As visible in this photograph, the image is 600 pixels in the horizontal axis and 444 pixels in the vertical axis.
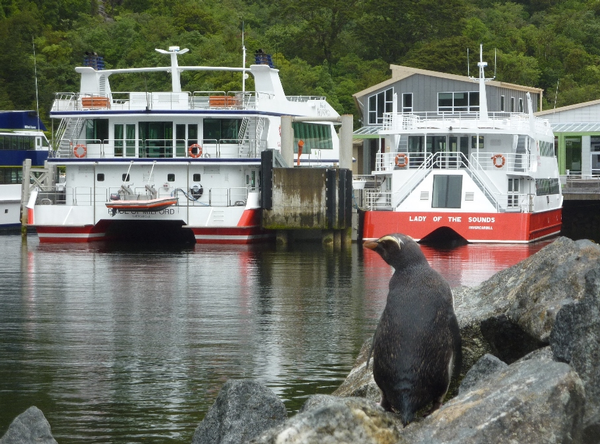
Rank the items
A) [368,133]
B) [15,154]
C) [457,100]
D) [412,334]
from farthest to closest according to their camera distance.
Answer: [457,100] → [368,133] → [15,154] → [412,334]

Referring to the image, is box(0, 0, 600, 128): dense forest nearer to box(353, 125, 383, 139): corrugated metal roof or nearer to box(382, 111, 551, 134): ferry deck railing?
box(353, 125, 383, 139): corrugated metal roof

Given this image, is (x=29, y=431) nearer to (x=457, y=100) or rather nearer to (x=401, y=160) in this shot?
(x=401, y=160)

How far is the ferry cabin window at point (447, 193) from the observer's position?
1443 inches

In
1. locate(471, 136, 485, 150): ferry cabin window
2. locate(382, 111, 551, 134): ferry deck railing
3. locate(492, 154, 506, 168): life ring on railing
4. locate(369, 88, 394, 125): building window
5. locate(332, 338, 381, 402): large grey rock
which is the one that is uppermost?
locate(369, 88, 394, 125): building window

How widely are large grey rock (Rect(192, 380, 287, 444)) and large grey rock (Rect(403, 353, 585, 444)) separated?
1991 mm

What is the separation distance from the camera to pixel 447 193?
36.8 m

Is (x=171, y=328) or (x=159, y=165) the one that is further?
(x=159, y=165)

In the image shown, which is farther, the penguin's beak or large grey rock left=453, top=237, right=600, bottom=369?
large grey rock left=453, top=237, right=600, bottom=369

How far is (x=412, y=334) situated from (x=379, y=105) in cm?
5173

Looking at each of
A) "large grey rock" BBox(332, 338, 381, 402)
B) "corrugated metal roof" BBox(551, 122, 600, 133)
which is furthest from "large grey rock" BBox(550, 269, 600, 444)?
"corrugated metal roof" BBox(551, 122, 600, 133)

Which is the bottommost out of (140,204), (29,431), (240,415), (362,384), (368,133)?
(29,431)

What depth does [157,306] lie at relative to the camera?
72.5 ft

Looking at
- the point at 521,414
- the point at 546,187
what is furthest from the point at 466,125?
the point at 521,414

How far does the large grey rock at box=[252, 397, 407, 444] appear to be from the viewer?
7215mm
